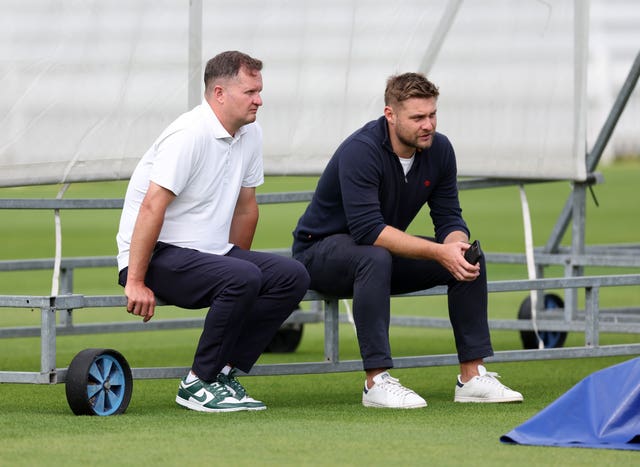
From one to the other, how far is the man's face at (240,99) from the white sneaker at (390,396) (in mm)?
1124

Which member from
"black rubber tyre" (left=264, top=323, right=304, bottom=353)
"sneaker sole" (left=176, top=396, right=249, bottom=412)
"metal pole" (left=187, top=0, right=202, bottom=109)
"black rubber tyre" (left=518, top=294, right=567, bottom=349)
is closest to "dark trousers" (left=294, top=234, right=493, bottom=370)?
"sneaker sole" (left=176, top=396, right=249, bottom=412)

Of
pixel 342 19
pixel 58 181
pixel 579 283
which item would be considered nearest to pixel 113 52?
pixel 58 181

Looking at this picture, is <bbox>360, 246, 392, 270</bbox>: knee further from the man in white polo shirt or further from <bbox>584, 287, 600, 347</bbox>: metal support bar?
<bbox>584, 287, 600, 347</bbox>: metal support bar

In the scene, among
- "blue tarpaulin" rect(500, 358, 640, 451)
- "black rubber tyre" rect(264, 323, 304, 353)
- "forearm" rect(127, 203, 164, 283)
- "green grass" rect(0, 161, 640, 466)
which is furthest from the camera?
"black rubber tyre" rect(264, 323, 304, 353)

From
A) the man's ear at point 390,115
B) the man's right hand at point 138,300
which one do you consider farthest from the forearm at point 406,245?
the man's right hand at point 138,300

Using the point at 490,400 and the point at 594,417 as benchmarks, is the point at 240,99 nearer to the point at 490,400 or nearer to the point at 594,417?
the point at 490,400

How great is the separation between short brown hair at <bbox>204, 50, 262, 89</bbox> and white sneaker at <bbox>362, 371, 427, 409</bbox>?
4.22 feet

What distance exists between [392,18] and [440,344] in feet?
7.99

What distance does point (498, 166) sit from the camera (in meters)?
7.32

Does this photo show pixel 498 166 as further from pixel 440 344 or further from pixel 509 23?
pixel 440 344

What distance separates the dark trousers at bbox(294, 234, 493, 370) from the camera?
5.71 metres

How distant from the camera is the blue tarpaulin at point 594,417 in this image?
4.70 m

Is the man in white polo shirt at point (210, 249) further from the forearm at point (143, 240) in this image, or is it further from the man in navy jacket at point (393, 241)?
the man in navy jacket at point (393, 241)

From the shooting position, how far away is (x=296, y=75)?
6895 millimetres
